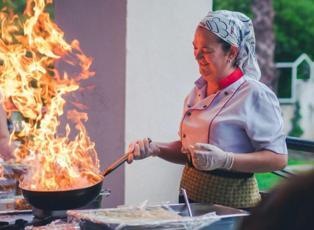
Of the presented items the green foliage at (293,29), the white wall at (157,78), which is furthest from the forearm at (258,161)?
the green foliage at (293,29)

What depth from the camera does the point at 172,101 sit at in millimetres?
3344

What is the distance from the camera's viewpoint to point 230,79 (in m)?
1.94

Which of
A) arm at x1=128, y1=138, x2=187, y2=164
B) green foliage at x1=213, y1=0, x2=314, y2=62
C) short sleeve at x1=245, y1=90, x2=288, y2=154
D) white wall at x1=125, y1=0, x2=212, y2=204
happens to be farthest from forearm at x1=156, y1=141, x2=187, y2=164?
green foliage at x1=213, y1=0, x2=314, y2=62

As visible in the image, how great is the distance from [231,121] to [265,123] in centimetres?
12

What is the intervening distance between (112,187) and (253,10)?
5.30 m

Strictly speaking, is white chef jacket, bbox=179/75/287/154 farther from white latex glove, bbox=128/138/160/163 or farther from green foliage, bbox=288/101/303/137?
green foliage, bbox=288/101/303/137

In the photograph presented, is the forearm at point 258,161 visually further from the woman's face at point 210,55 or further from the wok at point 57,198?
the wok at point 57,198

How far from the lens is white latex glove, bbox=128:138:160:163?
197 cm

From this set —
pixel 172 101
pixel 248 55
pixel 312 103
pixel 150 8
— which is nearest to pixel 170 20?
pixel 150 8

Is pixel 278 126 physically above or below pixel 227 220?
above

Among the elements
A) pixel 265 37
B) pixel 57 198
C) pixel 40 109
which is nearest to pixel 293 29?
pixel 265 37

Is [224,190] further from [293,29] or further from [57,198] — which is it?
[293,29]

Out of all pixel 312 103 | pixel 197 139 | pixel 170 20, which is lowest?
pixel 312 103

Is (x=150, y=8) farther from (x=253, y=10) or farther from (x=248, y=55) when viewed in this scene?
(x=253, y=10)
